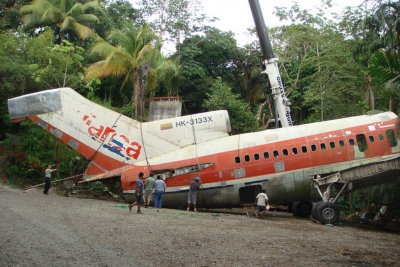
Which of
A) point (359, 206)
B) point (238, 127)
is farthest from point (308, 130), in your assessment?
point (238, 127)

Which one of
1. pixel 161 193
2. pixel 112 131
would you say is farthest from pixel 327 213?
pixel 112 131

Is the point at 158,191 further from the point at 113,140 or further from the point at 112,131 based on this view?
the point at 112,131

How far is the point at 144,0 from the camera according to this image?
1636 inches

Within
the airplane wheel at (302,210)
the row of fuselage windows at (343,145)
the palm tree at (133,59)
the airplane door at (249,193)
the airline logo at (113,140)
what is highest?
the palm tree at (133,59)

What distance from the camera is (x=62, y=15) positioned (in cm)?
3850

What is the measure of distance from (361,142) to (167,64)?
16.9 meters

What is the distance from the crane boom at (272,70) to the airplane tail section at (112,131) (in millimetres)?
3812

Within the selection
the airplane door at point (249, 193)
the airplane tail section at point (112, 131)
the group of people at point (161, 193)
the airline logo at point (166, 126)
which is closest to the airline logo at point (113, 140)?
the airplane tail section at point (112, 131)

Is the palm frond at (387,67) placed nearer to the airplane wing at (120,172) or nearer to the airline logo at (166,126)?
the airplane wing at (120,172)

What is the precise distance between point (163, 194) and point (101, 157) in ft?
11.2

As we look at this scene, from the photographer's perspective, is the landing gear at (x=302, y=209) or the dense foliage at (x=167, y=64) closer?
the landing gear at (x=302, y=209)

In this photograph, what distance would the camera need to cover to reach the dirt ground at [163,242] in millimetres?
9297

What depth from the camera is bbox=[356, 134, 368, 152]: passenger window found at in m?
20.7

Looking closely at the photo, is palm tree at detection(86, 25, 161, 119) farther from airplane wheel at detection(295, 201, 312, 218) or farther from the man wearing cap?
airplane wheel at detection(295, 201, 312, 218)
